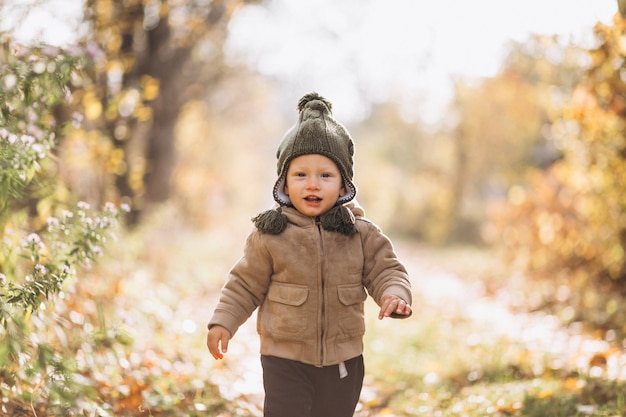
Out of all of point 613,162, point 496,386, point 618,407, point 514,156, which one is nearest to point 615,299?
point 613,162

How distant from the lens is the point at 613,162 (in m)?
7.24

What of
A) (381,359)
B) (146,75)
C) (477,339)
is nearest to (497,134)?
(146,75)

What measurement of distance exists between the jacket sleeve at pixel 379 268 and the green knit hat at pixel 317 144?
0.23 metres

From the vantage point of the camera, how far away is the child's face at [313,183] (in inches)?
120

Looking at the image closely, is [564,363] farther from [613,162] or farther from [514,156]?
[514,156]

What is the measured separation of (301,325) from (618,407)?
225 cm

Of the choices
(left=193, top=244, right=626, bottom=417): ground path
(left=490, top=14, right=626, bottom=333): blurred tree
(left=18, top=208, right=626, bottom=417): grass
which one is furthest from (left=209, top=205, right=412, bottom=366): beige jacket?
(left=490, top=14, right=626, bottom=333): blurred tree

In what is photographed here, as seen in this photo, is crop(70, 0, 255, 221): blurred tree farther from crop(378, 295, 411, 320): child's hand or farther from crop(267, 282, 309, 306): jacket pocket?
crop(378, 295, 411, 320): child's hand

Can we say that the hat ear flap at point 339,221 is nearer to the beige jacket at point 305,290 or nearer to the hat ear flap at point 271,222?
the beige jacket at point 305,290

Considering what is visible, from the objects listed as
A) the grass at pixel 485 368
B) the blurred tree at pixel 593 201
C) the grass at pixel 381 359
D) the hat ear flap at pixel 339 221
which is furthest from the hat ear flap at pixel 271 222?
the blurred tree at pixel 593 201

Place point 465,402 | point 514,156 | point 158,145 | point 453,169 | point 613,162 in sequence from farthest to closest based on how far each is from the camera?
point 453,169 < point 514,156 < point 158,145 < point 613,162 < point 465,402

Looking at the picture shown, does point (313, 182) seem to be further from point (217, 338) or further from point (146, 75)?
point (146, 75)

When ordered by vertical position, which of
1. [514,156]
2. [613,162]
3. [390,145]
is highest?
[390,145]

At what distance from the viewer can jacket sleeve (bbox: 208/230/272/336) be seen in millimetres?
3051
